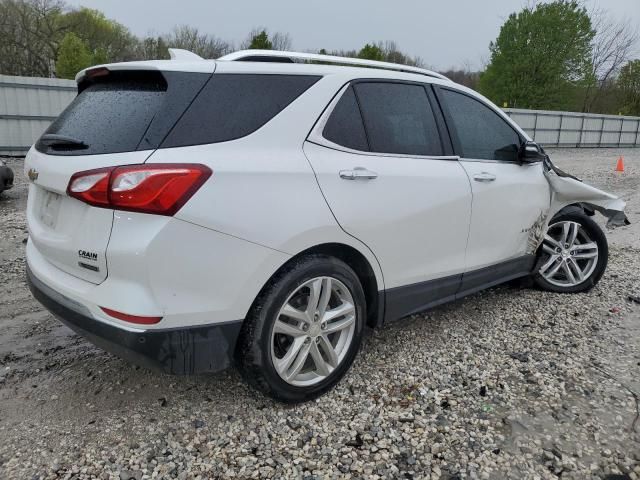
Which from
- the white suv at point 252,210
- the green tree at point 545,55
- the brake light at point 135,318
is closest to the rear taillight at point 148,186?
the white suv at point 252,210

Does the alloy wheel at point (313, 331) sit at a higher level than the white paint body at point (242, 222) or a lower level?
lower

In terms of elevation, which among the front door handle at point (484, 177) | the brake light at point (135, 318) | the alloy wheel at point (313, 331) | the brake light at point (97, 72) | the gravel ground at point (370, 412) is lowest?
the gravel ground at point (370, 412)

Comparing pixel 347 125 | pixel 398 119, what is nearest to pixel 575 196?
pixel 398 119

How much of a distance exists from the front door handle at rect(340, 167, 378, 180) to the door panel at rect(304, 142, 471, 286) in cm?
2

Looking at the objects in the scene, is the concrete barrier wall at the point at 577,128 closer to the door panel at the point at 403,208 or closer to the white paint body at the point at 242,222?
the door panel at the point at 403,208

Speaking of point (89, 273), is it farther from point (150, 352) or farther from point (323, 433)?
point (323, 433)

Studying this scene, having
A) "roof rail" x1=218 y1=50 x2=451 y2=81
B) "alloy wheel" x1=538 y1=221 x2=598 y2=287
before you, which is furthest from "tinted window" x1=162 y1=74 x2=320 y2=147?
"alloy wheel" x1=538 y1=221 x2=598 y2=287

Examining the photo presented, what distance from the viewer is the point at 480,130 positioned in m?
3.61

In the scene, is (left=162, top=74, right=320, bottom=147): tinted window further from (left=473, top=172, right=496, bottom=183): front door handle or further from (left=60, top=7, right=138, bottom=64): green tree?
(left=60, top=7, right=138, bottom=64): green tree

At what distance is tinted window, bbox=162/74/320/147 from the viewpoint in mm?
2205

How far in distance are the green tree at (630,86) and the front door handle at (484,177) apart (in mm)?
38288

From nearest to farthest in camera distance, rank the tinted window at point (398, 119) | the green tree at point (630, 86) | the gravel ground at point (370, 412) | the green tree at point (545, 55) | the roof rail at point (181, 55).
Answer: the gravel ground at point (370, 412), the roof rail at point (181, 55), the tinted window at point (398, 119), the green tree at point (545, 55), the green tree at point (630, 86)

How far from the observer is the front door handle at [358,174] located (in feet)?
8.49

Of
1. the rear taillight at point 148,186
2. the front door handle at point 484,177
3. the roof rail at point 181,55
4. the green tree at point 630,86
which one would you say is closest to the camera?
the rear taillight at point 148,186
